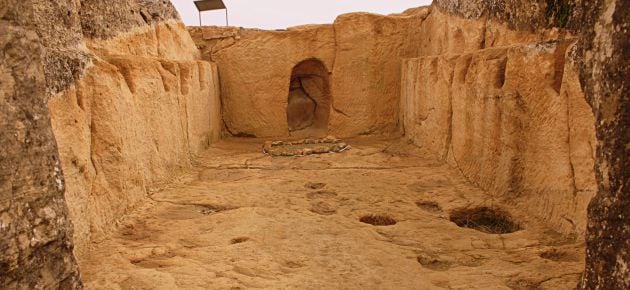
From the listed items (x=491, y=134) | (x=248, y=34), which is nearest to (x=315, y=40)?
(x=248, y=34)

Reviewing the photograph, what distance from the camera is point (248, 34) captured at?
717 centimetres

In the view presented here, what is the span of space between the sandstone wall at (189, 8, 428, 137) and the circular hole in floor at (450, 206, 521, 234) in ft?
11.8

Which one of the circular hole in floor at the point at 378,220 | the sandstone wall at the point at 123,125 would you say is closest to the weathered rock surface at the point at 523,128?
the circular hole in floor at the point at 378,220

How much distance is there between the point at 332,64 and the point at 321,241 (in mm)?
4560

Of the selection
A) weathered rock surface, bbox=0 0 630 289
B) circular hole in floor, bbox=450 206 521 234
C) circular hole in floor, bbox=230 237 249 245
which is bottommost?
circular hole in floor, bbox=450 206 521 234

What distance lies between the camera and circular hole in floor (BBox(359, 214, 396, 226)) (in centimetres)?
359

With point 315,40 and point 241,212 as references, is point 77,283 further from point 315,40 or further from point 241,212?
point 315,40

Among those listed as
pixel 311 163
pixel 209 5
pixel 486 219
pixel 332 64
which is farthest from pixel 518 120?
pixel 209 5

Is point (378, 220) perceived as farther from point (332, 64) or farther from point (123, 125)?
point (332, 64)

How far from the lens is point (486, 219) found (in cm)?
361

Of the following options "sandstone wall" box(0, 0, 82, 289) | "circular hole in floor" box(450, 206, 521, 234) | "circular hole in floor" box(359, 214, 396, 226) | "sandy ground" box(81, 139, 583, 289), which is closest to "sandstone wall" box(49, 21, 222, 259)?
"sandy ground" box(81, 139, 583, 289)

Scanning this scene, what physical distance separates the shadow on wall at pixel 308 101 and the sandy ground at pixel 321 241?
3327 mm

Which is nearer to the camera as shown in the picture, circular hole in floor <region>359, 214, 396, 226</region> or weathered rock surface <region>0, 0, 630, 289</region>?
weathered rock surface <region>0, 0, 630, 289</region>

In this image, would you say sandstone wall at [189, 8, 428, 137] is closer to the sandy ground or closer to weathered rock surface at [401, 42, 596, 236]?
weathered rock surface at [401, 42, 596, 236]
